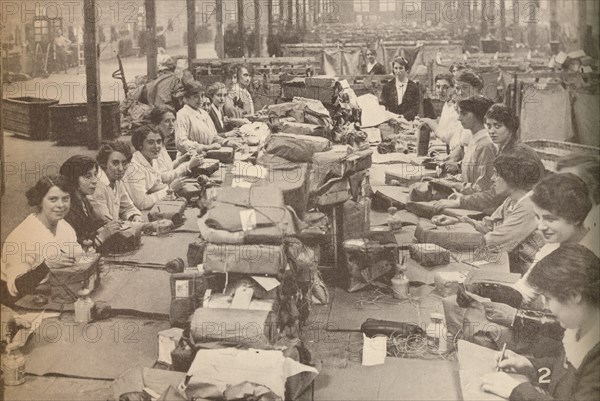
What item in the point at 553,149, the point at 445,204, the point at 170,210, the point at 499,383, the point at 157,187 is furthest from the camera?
the point at 157,187

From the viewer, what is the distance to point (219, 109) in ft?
15.8

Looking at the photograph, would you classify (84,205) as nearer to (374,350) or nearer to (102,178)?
(102,178)

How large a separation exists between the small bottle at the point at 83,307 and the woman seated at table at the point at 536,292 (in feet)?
6.63

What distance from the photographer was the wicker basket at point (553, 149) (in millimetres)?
4262

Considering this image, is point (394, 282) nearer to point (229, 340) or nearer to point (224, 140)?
point (229, 340)

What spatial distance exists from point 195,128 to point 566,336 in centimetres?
242

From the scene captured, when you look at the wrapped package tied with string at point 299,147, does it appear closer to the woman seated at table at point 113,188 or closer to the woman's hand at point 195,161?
the woman's hand at point 195,161

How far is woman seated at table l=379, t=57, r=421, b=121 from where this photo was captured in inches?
181

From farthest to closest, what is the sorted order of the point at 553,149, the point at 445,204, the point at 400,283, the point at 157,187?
the point at 157,187 → the point at 445,204 → the point at 400,283 → the point at 553,149

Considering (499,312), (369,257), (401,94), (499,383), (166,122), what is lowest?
(499,383)

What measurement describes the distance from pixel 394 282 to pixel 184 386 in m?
1.28

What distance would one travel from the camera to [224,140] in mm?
4816

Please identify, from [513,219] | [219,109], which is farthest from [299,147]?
[513,219]

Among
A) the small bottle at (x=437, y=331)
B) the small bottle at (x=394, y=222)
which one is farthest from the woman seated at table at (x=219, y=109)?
the small bottle at (x=437, y=331)
